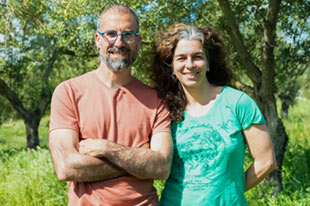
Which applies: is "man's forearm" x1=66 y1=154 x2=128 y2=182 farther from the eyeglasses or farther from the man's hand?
the eyeglasses

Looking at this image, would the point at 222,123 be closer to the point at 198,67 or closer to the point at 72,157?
the point at 198,67

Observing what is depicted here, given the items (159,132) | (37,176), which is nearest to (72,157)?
(159,132)

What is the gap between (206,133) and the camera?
99.4 inches

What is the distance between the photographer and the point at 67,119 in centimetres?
252

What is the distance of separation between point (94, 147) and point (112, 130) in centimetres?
21

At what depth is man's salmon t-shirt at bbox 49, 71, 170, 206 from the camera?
2463mm

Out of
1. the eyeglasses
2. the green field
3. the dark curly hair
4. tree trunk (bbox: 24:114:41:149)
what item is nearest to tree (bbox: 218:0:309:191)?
the green field

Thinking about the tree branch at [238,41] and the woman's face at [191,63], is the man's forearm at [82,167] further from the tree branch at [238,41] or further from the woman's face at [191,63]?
the tree branch at [238,41]

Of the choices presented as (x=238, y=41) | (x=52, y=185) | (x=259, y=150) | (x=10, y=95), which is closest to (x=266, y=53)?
(x=238, y=41)

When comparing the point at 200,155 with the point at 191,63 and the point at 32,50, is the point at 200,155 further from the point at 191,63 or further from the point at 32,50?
the point at 32,50

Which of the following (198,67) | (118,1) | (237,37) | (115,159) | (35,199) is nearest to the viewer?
(115,159)

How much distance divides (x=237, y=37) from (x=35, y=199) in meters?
4.25

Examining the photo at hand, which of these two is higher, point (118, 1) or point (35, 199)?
point (118, 1)

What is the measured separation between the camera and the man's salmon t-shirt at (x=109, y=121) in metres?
2.46
